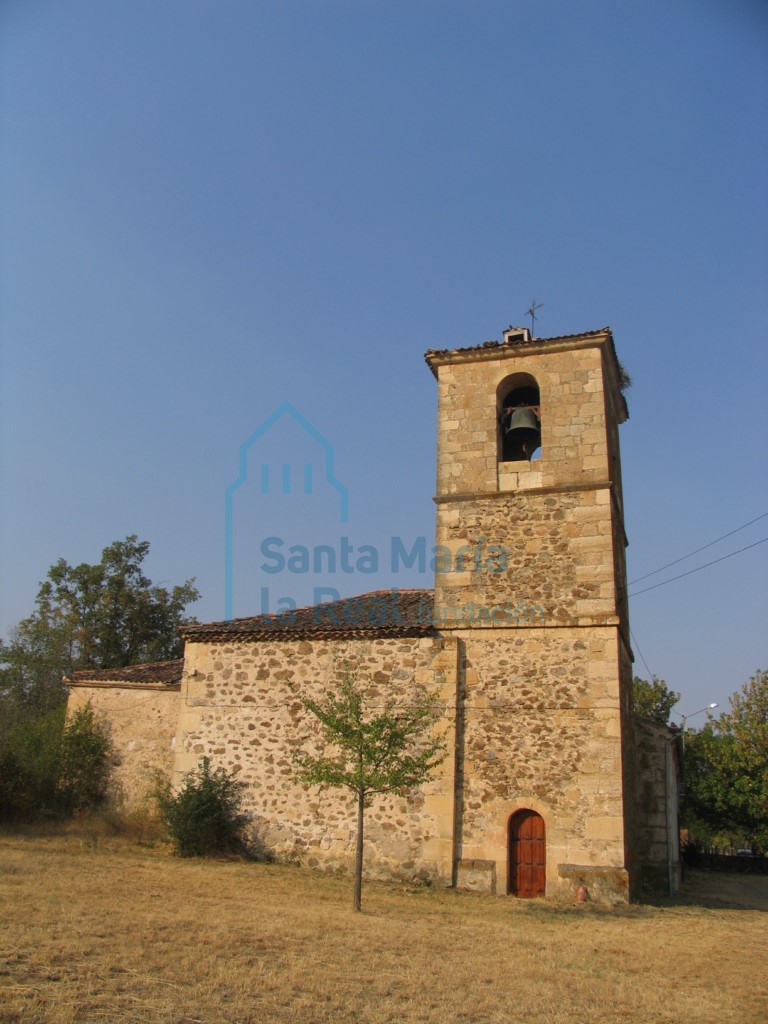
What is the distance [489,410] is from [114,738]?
10.6m

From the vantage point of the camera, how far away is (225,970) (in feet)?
20.4

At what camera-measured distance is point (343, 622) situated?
1427 centimetres

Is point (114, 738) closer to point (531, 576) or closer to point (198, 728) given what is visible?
point (198, 728)

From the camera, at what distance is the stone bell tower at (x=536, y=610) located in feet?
39.0

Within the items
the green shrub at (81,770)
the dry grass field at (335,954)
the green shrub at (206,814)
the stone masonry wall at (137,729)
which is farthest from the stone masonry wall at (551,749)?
the green shrub at (81,770)

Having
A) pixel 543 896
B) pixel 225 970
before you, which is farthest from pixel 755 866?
pixel 225 970

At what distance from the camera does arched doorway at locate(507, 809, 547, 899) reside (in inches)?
466

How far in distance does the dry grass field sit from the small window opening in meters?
7.80

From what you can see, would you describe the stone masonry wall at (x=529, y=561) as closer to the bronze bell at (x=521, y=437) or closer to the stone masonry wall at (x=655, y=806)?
the bronze bell at (x=521, y=437)

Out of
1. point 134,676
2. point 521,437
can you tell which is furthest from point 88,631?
point 521,437

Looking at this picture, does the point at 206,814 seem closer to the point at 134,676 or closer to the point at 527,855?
the point at 134,676

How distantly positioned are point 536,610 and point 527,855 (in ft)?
12.5

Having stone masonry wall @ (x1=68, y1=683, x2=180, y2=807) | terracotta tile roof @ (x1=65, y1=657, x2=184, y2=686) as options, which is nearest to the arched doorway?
stone masonry wall @ (x1=68, y1=683, x2=180, y2=807)

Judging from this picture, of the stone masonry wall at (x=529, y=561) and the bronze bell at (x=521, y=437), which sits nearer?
the stone masonry wall at (x=529, y=561)
